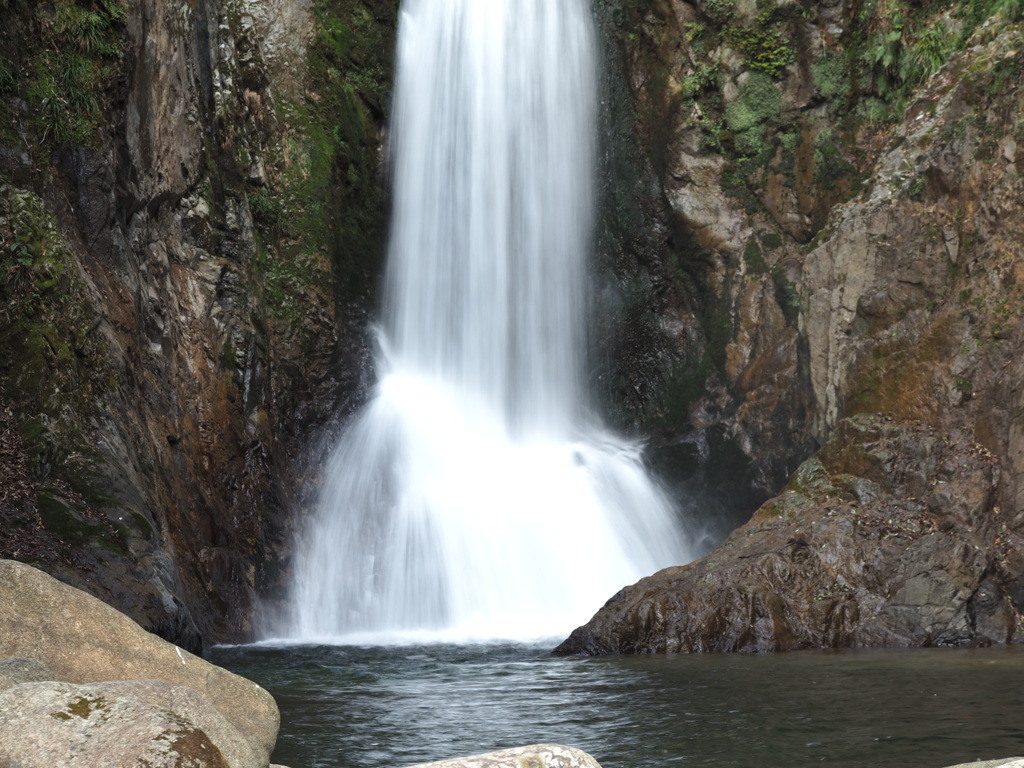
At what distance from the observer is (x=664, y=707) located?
276 inches

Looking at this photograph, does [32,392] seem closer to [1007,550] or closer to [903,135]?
[1007,550]

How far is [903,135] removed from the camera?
14.9 meters

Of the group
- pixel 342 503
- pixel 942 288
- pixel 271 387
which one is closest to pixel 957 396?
pixel 942 288

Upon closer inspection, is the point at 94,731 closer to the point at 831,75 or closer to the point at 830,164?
the point at 830,164

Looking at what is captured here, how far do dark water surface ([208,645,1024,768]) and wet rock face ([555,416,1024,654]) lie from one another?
66 cm

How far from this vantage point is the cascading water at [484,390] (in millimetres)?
14242

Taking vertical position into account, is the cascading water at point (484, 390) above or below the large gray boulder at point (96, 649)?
above

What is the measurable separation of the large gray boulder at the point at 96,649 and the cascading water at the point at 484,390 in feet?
25.3

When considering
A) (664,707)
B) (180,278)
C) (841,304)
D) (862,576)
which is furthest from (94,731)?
(841,304)

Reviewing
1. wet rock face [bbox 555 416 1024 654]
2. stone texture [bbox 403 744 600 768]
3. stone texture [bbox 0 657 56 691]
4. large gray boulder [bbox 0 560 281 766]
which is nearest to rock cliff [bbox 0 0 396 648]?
large gray boulder [bbox 0 560 281 766]

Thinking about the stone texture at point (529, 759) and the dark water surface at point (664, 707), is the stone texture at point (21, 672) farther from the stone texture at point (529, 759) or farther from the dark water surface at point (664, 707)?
the stone texture at point (529, 759)

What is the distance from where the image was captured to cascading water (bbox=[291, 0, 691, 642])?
1424 centimetres

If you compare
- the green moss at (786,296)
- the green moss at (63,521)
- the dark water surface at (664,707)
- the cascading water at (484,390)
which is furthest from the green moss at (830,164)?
the green moss at (63,521)

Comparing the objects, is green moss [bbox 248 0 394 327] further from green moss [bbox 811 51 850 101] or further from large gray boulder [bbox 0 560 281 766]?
large gray boulder [bbox 0 560 281 766]
